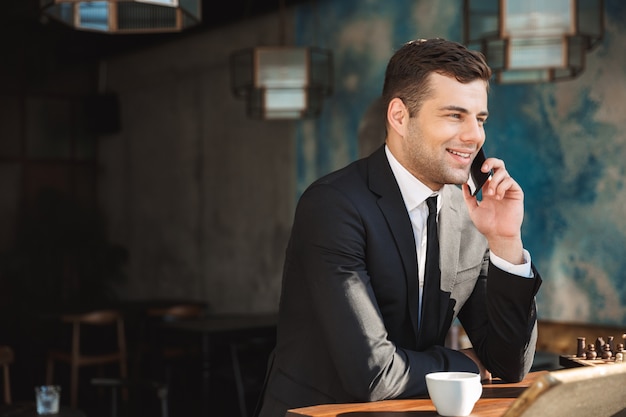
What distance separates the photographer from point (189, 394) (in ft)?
26.8

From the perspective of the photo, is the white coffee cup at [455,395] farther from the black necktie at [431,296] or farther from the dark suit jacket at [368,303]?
the black necktie at [431,296]

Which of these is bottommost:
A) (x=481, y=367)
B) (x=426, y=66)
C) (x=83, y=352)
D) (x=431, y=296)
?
(x=83, y=352)

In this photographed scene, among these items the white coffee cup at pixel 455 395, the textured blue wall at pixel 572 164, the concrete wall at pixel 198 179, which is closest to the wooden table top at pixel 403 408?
the white coffee cup at pixel 455 395

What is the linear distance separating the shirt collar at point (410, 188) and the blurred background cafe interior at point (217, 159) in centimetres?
199

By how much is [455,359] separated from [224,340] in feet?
16.0

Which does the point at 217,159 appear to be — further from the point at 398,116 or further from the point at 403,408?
the point at 403,408

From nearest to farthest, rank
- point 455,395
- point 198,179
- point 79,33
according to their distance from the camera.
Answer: point 455,395, point 198,179, point 79,33

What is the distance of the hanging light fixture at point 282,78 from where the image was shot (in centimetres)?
589

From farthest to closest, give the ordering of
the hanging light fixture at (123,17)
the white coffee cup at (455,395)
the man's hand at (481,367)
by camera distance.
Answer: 1. the hanging light fixture at (123,17)
2. the man's hand at (481,367)
3. the white coffee cup at (455,395)

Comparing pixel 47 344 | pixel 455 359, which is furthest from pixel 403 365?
pixel 47 344

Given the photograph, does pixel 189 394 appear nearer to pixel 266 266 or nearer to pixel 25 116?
pixel 266 266

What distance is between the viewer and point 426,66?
6.06 feet

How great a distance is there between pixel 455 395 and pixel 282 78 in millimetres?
4647

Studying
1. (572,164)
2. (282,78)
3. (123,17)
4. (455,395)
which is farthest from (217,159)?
(455,395)
